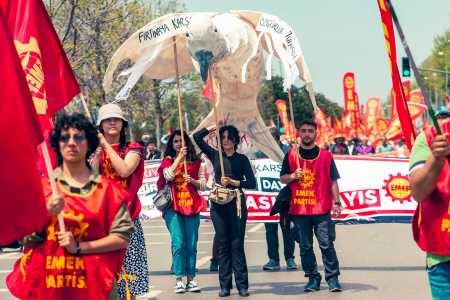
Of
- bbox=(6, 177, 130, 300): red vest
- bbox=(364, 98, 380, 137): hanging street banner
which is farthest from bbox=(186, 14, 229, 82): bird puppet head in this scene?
bbox=(364, 98, 380, 137): hanging street banner

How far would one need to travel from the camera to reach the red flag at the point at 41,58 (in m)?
4.19

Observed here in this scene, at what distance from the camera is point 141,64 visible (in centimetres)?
659

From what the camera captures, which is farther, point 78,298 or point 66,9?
point 66,9

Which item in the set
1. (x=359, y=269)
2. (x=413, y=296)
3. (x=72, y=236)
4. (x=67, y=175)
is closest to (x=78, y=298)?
(x=72, y=236)

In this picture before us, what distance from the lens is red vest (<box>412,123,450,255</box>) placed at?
318 centimetres

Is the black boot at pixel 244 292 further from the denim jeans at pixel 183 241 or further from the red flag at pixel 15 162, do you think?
the red flag at pixel 15 162

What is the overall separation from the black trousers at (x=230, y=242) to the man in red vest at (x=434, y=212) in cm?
324

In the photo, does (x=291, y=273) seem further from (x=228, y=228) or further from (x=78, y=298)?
(x=78, y=298)

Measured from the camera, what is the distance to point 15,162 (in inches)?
112

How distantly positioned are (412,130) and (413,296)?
291cm

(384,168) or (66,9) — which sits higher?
(66,9)

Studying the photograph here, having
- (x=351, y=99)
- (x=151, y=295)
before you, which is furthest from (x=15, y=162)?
(x=351, y=99)

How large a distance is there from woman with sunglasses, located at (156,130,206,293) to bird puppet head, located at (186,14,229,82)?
3.57ft

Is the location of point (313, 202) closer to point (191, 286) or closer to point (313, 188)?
point (313, 188)
